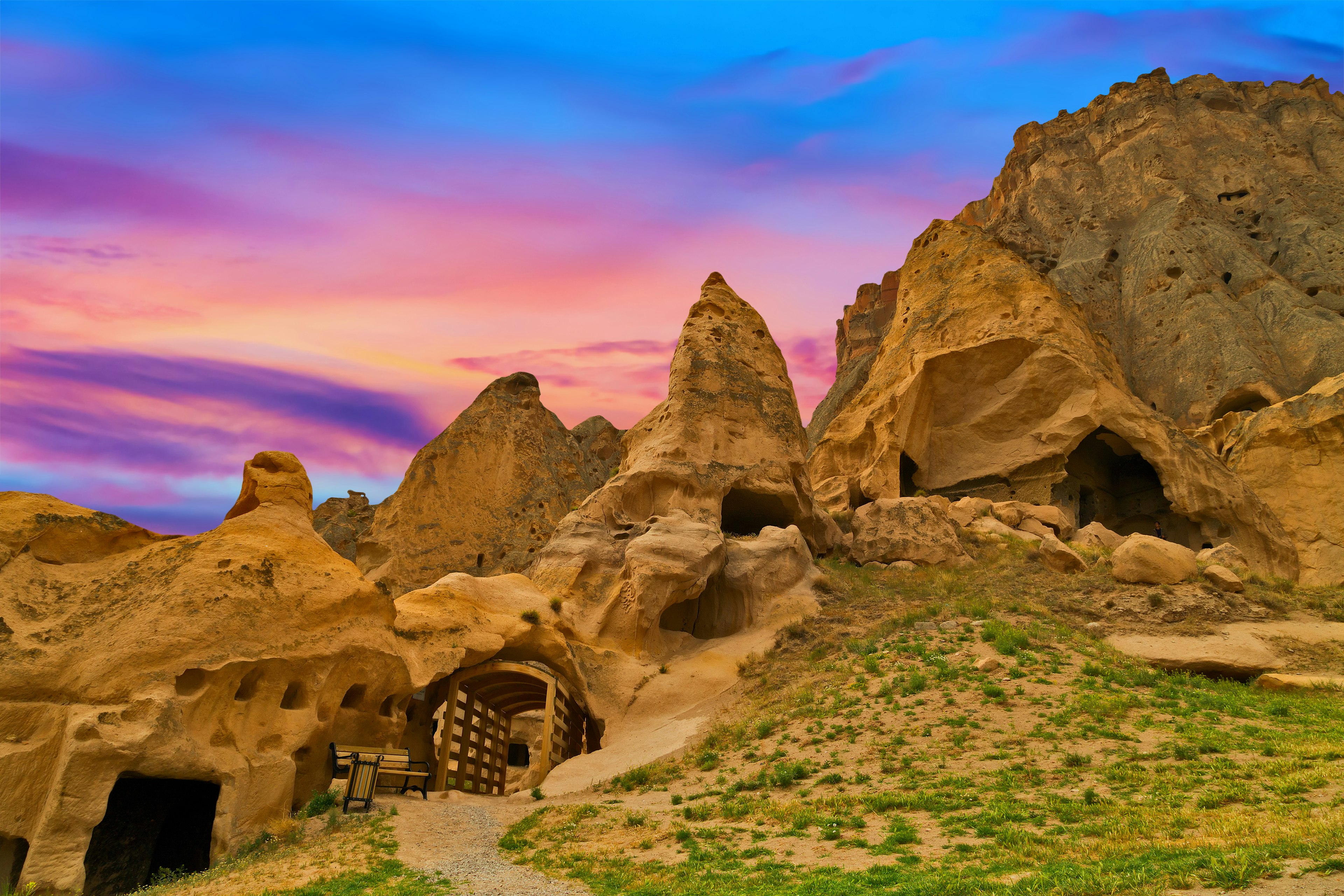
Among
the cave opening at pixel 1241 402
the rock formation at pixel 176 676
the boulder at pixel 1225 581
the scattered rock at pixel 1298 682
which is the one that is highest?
the cave opening at pixel 1241 402

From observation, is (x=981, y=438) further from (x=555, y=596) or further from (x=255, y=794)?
(x=255, y=794)

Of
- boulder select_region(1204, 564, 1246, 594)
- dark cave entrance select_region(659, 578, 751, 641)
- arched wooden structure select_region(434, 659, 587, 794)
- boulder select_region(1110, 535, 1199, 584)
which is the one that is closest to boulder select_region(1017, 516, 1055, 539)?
boulder select_region(1110, 535, 1199, 584)

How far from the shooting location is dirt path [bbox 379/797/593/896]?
327 inches

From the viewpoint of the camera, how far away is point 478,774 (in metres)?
17.7

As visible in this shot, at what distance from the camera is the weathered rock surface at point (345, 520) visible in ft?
116

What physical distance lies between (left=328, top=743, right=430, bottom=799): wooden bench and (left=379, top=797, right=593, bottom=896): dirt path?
18.1 inches

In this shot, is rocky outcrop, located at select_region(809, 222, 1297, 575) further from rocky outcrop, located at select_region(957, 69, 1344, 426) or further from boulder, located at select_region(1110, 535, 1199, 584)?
boulder, located at select_region(1110, 535, 1199, 584)

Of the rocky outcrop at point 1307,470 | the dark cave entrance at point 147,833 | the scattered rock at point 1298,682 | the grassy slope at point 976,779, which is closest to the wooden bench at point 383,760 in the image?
the dark cave entrance at point 147,833

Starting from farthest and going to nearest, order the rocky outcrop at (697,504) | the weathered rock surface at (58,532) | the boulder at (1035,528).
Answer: the boulder at (1035,528) → the rocky outcrop at (697,504) → the weathered rock surface at (58,532)

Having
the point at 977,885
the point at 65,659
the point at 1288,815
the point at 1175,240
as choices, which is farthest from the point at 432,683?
the point at 1175,240

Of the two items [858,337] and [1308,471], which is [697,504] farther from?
[858,337]

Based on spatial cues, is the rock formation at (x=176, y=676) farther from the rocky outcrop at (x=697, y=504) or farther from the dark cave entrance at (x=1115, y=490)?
the dark cave entrance at (x=1115, y=490)

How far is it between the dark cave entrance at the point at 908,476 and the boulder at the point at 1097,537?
7.56 metres

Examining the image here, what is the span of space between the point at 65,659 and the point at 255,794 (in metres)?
2.97
